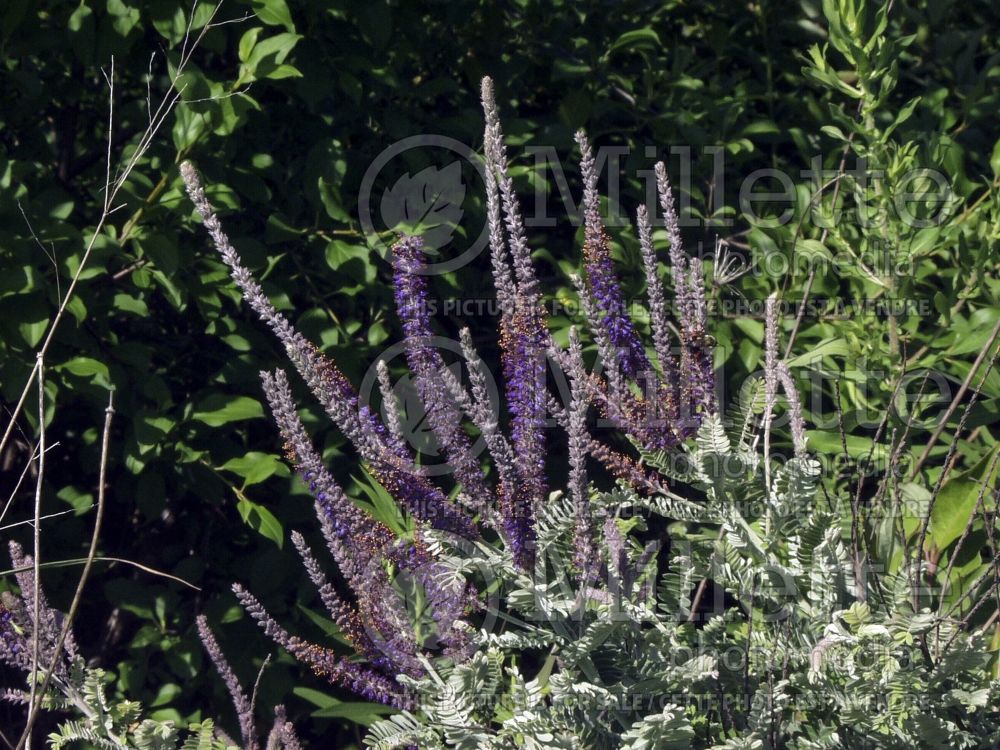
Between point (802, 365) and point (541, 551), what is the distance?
3.63ft

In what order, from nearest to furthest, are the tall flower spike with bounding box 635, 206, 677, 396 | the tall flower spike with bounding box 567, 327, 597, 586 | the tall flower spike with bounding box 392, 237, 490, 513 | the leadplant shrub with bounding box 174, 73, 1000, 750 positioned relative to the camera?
1. the tall flower spike with bounding box 567, 327, 597, 586
2. the leadplant shrub with bounding box 174, 73, 1000, 750
3. the tall flower spike with bounding box 392, 237, 490, 513
4. the tall flower spike with bounding box 635, 206, 677, 396

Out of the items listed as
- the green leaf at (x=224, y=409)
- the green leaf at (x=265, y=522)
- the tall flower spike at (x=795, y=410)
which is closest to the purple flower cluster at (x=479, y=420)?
the tall flower spike at (x=795, y=410)

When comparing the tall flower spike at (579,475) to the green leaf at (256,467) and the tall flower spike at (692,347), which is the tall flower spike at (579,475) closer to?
the tall flower spike at (692,347)

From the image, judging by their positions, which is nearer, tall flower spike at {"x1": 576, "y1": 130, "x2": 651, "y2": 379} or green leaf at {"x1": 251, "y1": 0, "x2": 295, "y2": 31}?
tall flower spike at {"x1": 576, "y1": 130, "x2": 651, "y2": 379}

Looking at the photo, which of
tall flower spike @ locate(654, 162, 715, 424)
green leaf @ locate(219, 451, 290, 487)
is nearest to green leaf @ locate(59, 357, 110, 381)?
green leaf @ locate(219, 451, 290, 487)

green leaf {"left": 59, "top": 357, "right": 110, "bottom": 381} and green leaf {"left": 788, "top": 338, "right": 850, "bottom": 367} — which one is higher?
green leaf {"left": 59, "top": 357, "right": 110, "bottom": 381}

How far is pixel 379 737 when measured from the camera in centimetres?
193

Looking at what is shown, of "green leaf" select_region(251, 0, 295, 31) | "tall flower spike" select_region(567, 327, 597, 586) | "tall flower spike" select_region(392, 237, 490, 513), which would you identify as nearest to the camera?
"tall flower spike" select_region(567, 327, 597, 586)

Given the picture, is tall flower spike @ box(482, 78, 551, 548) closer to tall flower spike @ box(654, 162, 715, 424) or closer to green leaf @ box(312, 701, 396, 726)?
tall flower spike @ box(654, 162, 715, 424)

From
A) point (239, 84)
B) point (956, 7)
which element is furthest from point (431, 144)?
point (956, 7)

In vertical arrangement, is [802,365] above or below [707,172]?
below

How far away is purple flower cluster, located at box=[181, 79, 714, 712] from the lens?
1853 millimetres

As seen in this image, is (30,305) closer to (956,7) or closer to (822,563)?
(822,563)

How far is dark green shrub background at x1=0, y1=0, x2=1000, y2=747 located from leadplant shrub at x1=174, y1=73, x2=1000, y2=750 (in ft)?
2.08
